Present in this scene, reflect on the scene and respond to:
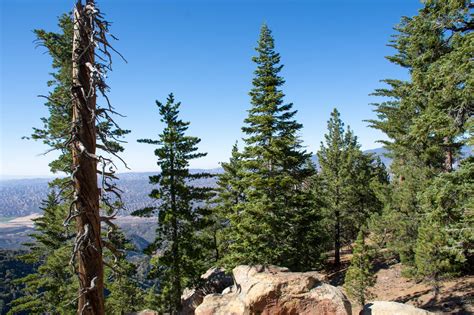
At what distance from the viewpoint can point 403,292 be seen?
2261 centimetres

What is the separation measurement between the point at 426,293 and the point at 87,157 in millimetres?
24586

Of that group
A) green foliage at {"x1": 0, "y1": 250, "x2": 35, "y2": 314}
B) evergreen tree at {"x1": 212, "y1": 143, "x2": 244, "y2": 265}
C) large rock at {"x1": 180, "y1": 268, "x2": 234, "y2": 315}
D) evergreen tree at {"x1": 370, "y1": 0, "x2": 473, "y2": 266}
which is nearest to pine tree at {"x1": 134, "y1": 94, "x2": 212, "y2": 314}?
large rock at {"x1": 180, "y1": 268, "x2": 234, "y2": 315}

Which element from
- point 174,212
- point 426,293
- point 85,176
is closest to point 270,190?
point 174,212

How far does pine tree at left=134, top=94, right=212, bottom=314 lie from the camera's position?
19.4m

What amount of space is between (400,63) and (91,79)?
67.0ft

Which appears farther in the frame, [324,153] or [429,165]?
[324,153]

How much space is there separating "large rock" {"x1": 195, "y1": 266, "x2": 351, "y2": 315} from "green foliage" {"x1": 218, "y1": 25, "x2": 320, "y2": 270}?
196 inches

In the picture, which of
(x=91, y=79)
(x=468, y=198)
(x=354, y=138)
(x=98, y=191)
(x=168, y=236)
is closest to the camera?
(x=91, y=79)

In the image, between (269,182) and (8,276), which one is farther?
(8,276)

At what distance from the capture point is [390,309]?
41.4 ft

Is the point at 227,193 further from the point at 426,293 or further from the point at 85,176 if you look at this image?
the point at 85,176

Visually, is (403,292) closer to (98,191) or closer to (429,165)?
(429,165)

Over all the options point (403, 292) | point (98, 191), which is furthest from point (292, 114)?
point (98, 191)

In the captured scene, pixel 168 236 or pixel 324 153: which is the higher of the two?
pixel 324 153
